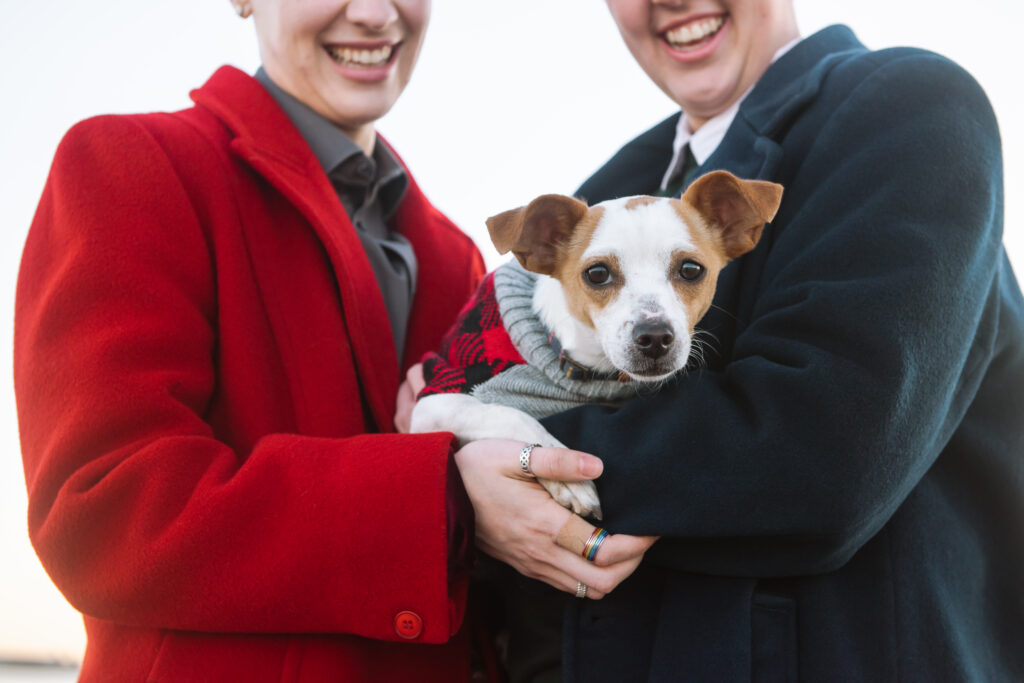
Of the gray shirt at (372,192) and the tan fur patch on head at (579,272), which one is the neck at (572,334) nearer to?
the tan fur patch on head at (579,272)

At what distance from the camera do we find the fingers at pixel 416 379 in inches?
64.4

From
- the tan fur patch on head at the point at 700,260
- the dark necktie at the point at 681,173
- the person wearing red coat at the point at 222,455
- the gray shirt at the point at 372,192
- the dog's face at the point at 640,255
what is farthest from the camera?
the dark necktie at the point at 681,173

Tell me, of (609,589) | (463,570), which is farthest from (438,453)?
(609,589)

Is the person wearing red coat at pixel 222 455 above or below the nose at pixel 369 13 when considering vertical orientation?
below

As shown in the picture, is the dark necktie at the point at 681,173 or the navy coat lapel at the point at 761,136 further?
the dark necktie at the point at 681,173

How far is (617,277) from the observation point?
4.87 feet

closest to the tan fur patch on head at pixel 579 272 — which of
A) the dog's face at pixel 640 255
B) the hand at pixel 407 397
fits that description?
the dog's face at pixel 640 255

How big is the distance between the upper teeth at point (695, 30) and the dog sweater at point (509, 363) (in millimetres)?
685

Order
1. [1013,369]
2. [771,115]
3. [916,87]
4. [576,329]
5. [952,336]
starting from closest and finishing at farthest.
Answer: [952,336]
[916,87]
[1013,369]
[771,115]
[576,329]

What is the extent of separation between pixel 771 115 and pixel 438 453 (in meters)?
0.89

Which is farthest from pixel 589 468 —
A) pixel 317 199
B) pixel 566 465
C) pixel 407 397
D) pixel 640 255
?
pixel 317 199

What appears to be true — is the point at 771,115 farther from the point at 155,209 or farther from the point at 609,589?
the point at 155,209

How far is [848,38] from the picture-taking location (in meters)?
1.52

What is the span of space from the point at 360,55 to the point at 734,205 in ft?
3.13
